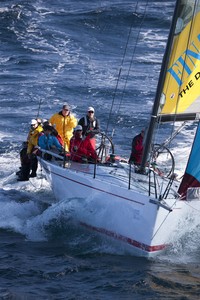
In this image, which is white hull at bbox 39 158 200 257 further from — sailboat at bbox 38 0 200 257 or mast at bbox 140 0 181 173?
mast at bbox 140 0 181 173

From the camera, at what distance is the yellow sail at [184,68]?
507 inches

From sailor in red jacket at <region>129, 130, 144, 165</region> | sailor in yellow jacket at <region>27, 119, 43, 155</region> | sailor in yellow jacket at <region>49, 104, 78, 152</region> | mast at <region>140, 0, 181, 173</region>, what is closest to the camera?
mast at <region>140, 0, 181, 173</region>

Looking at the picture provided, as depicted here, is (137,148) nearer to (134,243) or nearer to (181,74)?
(181,74)

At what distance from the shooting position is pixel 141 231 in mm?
12719

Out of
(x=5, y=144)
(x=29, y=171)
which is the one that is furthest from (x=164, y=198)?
(x=5, y=144)

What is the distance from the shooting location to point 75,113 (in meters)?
23.3

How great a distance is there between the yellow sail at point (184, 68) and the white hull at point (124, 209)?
149 centimetres

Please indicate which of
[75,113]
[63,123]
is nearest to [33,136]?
[63,123]

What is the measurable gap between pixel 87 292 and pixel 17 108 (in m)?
13.3

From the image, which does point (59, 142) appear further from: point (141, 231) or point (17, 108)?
point (17, 108)

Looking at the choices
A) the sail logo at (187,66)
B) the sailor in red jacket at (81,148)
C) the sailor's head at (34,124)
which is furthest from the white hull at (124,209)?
the sailor's head at (34,124)

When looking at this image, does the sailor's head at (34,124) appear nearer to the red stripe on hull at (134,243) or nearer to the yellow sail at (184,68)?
the red stripe on hull at (134,243)

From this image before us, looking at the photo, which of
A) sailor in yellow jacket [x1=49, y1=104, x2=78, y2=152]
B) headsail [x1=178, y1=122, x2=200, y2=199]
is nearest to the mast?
headsail [x1=178, y1=122, x2=200, y2=199]

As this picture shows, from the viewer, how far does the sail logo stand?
42.8ft
